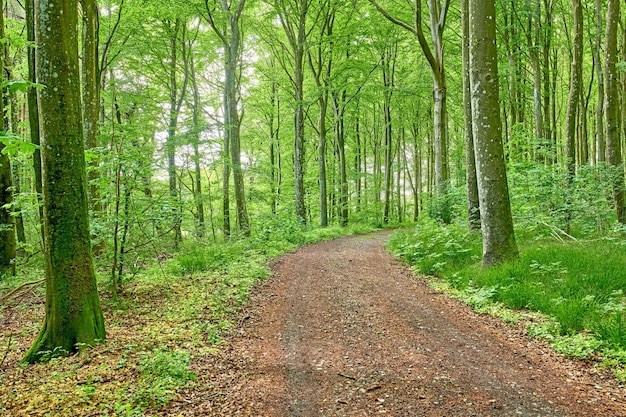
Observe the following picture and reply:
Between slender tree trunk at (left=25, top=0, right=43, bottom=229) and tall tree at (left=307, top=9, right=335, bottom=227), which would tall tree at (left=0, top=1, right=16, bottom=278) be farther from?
tall tree at (left=307, top=9, right=335, bottom=227)

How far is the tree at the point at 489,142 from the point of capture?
7.12 meters

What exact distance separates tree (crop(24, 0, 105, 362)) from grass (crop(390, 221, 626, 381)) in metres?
5.97

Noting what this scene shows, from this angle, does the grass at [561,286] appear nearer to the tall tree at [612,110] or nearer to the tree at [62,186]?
the tall tree at [612,110]

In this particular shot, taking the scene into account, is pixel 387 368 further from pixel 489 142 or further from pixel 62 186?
pixel 489 142

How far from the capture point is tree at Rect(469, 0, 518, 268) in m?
7.12

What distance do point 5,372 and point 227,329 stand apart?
2605 millimetres

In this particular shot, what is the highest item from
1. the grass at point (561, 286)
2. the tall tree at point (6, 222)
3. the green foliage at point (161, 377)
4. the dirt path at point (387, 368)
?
the tall tree at point (6, 222)

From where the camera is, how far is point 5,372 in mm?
4117

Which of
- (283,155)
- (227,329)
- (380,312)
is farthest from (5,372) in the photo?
(283,155)

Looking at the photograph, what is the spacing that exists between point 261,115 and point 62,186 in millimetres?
24261

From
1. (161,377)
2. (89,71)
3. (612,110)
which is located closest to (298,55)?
(89,71)

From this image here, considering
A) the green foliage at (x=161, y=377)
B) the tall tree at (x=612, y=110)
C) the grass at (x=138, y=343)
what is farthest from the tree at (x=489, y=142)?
the green foliage at (x=161, y=377)

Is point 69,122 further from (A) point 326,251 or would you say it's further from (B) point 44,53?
(A) point 326,251

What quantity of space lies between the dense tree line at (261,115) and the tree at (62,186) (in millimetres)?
22
